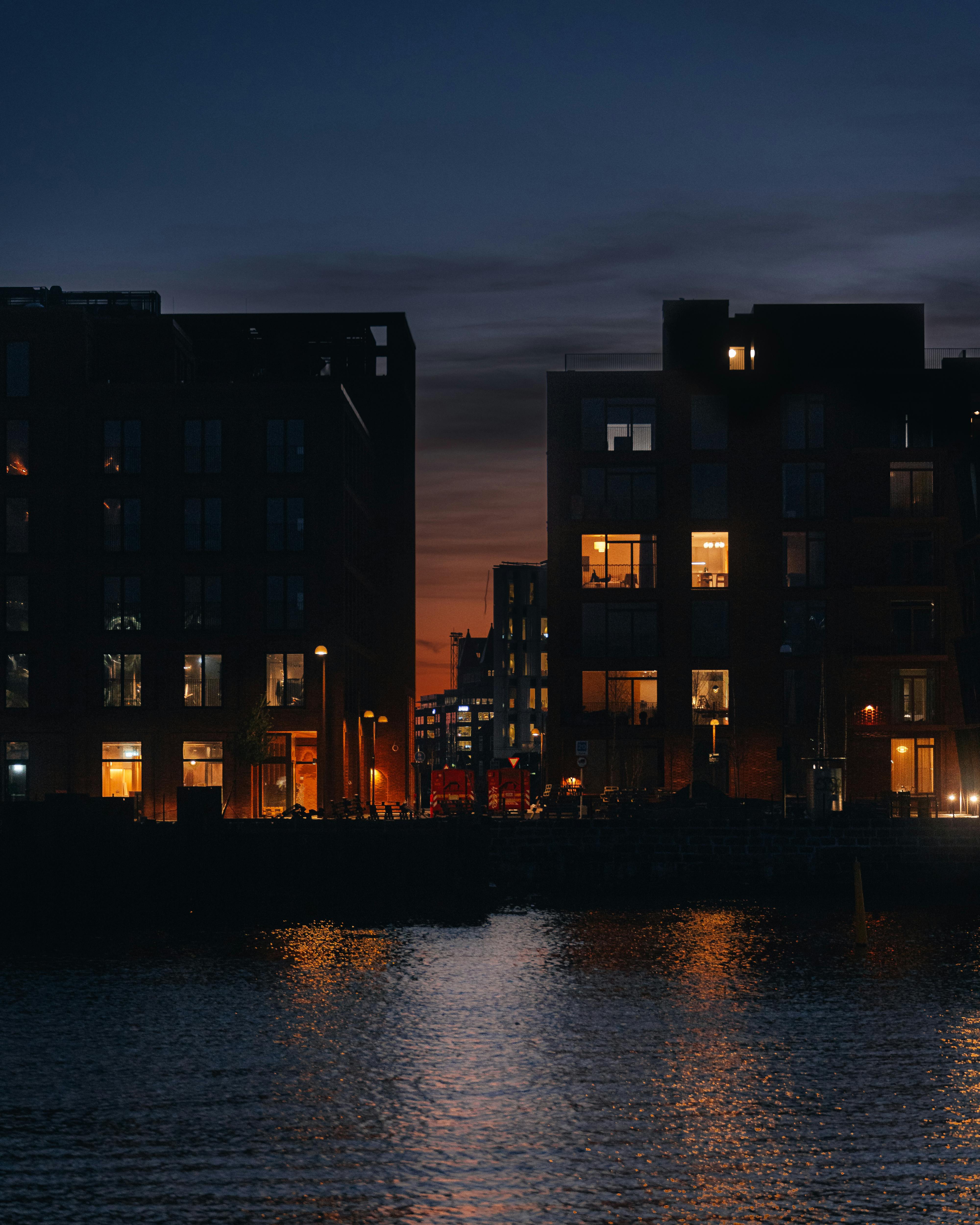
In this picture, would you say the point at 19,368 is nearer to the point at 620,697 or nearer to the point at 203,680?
the point at 203,680

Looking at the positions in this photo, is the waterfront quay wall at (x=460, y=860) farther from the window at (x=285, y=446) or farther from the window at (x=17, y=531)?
the window at (x=285, y=446)

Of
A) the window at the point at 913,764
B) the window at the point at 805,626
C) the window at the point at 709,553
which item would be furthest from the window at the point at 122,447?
the window at the point at 913,764

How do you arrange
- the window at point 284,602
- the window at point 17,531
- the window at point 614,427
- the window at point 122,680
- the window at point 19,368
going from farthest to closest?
the window at point 19,368, the window at point 284,602, the window at point 17,531, the window at point 614,427, the window at point 122,680

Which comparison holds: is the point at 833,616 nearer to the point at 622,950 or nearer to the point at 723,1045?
the point at 622,950

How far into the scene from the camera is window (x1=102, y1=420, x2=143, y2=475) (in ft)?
298

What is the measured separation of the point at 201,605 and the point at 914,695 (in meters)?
40.4

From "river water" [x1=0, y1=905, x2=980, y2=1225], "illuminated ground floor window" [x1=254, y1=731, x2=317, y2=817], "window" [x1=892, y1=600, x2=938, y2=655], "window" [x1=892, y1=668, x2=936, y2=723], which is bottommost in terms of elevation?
"river water" [x1=0, y1=905, x2=980, y2=1225]

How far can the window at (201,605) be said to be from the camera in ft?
296

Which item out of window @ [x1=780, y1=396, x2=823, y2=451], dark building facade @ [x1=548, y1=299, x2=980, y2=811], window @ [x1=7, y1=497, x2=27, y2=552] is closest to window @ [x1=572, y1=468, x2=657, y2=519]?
dark building facade @ [x1=548, y1=299, x2=980, y2=811]

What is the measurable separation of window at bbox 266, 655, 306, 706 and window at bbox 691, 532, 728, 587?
23.0m

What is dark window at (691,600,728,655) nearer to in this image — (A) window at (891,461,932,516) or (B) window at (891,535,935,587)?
(B) window at (891,535,935,587)

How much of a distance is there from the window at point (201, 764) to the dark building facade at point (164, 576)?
0.32ft

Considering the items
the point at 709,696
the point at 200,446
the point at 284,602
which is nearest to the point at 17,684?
the point at 284,602

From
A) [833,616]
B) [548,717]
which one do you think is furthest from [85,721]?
[833,616]
